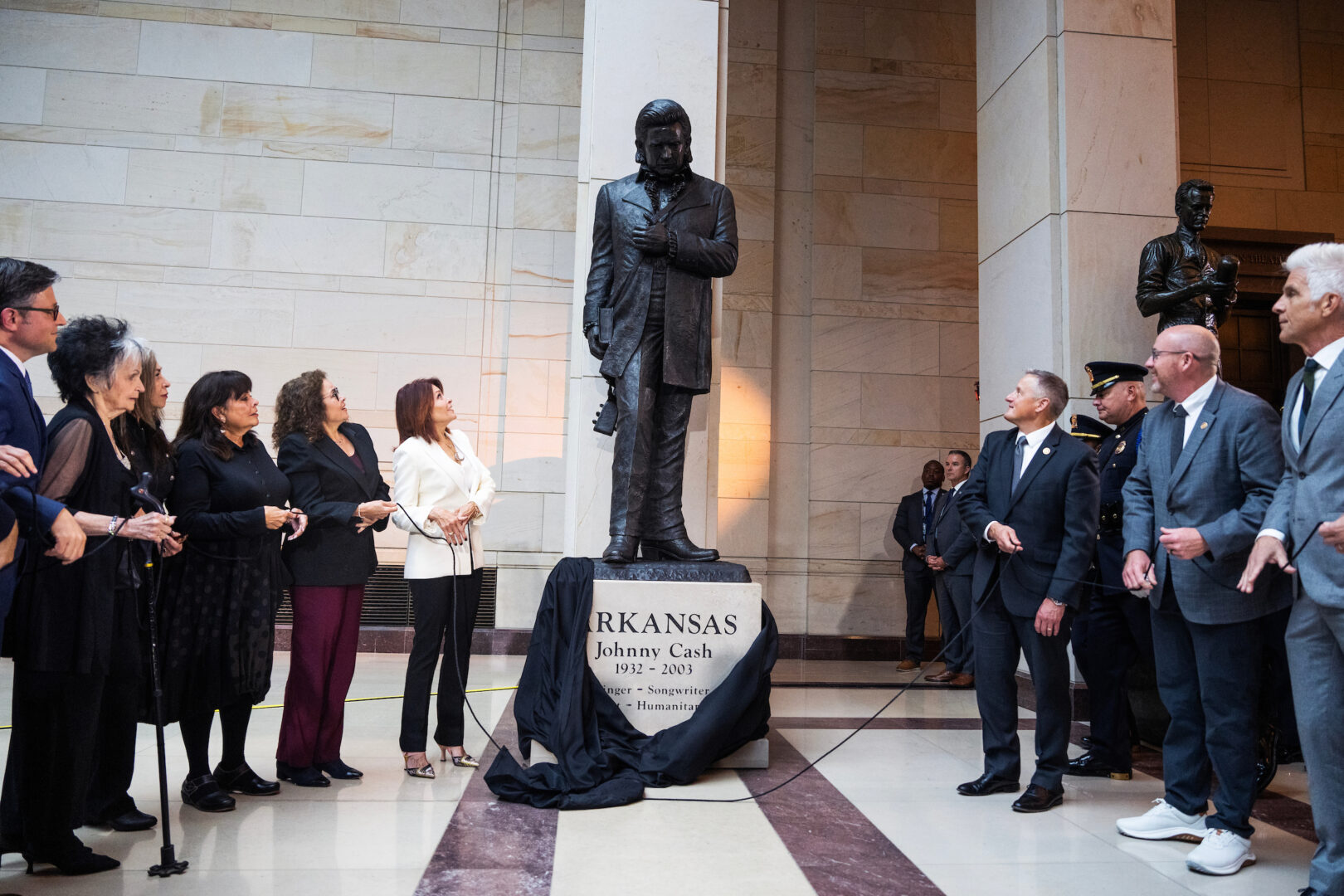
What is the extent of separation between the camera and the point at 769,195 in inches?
411

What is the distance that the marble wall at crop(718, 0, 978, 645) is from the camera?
1025 centimetres

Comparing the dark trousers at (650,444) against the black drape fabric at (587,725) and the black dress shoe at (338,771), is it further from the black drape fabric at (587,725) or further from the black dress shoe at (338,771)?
the black dress shoe at (338,771)

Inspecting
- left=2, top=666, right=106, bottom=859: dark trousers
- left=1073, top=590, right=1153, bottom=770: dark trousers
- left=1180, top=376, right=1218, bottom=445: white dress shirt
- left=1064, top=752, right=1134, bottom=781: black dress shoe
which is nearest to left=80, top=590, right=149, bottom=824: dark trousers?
left=2, top=666, right=106, bottom=859: dark trousers

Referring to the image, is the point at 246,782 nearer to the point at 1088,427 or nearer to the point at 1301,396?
the point at 1301,396

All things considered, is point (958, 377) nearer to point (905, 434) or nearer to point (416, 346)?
point (905, 434)

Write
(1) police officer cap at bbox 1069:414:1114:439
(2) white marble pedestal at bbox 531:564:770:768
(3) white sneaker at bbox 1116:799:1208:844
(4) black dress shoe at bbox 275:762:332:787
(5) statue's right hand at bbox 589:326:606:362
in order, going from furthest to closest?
(1) police officer cap at bbox 1069:414:1114:439, (5) statue's right hand at bbox 589:326:606:362, (2) white marble pedestal at bbox 531:564:770:768, (4) black dress shoe at bbox 275:762:332:787, (3) white sneaker at bbox 1116:799:1208:844

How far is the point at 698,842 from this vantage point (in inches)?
139

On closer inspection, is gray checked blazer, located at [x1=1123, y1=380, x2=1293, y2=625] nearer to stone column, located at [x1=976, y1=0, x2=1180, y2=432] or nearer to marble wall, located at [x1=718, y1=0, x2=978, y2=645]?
stone column, located at [x1=976, y1=0, x2=1180, y2=432]

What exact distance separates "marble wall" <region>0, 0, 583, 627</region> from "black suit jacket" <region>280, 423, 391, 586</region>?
5002 mm

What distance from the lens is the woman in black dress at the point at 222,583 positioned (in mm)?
3980

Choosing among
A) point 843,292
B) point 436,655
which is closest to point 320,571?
point 436,655

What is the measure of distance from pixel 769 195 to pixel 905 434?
9.53 ft

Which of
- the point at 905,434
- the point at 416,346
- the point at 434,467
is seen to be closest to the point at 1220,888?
the point at 434,467

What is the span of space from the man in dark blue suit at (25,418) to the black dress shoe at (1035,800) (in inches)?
140
